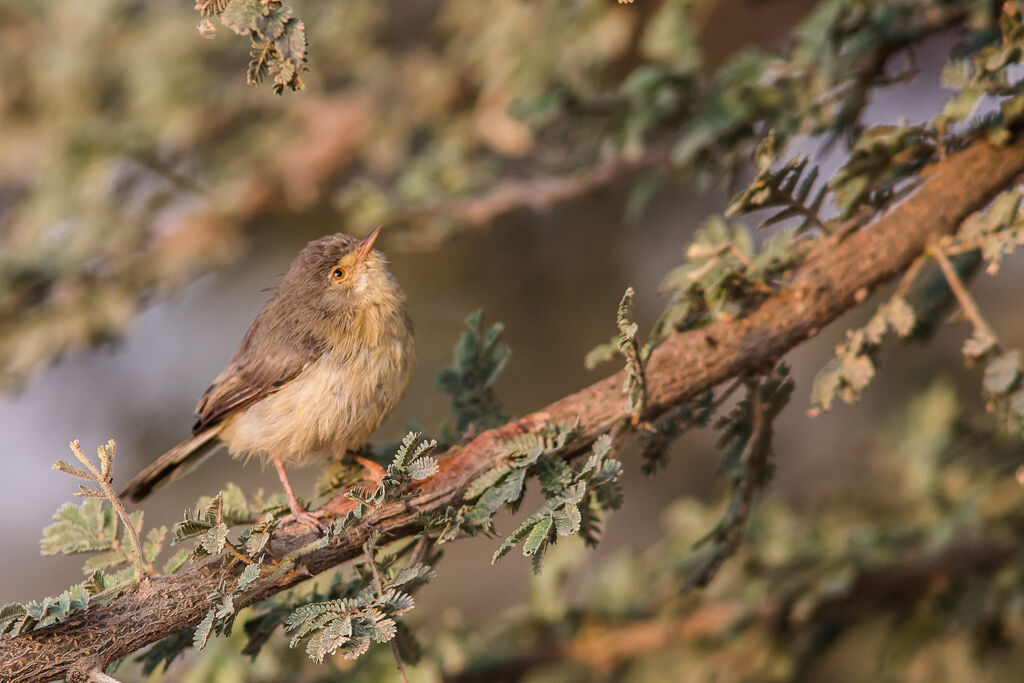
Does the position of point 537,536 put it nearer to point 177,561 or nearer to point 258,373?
point 177,561

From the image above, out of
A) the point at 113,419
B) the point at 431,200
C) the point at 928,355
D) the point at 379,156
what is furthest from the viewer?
the point at 113,419

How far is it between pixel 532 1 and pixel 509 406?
2.98 m

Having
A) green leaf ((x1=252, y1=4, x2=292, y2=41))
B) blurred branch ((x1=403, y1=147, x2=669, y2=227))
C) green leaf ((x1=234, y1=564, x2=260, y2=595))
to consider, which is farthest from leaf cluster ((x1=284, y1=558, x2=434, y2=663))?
blurred branch ((x1=403, y1=147, x2=669, y2=227))

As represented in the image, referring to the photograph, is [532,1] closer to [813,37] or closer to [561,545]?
[813,37]

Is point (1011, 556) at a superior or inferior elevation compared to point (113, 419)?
inferior

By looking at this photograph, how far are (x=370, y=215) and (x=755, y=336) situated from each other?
1.75 metres

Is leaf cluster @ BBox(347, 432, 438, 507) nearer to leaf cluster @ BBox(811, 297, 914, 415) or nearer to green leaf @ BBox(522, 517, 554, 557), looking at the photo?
green leaf @ BBox(522, 517, 554, 557)

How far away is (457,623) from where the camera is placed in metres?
3.31

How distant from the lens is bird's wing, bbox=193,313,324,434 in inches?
131

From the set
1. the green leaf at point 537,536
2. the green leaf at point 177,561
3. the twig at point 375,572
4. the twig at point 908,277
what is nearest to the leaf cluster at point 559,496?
the green leaf at point 537,536

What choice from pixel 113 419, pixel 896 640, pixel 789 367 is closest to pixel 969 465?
pixel 896 640

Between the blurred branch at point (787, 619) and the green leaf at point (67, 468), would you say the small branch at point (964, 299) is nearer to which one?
the blurred branch at point (787, 619)

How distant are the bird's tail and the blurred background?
0.82ft

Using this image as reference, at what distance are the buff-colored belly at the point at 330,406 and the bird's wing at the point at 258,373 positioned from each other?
0.11 feet
